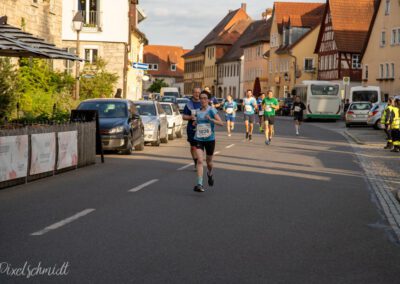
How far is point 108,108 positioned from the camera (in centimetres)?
2408

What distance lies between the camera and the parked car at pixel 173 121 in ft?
107

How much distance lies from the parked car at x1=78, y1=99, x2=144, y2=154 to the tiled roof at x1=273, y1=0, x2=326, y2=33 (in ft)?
250

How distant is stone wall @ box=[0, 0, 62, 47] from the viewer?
30.3 m

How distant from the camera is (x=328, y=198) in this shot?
13734 mm

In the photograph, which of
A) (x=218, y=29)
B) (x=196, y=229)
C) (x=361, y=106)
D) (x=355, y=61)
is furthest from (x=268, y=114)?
(x=218, y=29)

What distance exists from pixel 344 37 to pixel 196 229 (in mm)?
74328

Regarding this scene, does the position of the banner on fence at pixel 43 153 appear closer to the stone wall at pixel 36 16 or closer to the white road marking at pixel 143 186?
the white road marking at pixel 143 186

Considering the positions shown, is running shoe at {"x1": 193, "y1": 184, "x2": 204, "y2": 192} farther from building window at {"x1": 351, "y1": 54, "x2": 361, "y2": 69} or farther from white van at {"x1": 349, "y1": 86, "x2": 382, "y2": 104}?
building window at {"x1": 351, "y1": 54, "x2": 361, "y2": 69}

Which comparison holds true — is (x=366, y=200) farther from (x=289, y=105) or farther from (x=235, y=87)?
(x=235, y=87)

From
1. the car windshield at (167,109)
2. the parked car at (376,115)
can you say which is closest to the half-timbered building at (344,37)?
the parked car at (376,115)

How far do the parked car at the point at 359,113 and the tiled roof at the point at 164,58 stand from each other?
128 metres

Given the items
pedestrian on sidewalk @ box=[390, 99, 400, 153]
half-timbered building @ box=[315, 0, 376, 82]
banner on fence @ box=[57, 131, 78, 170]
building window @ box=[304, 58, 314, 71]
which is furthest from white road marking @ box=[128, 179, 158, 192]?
building window @ box=[304, 58, 314, 71]

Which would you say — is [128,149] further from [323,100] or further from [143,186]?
[323,100]

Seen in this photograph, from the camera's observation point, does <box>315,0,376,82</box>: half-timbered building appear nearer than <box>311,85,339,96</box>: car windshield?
No
